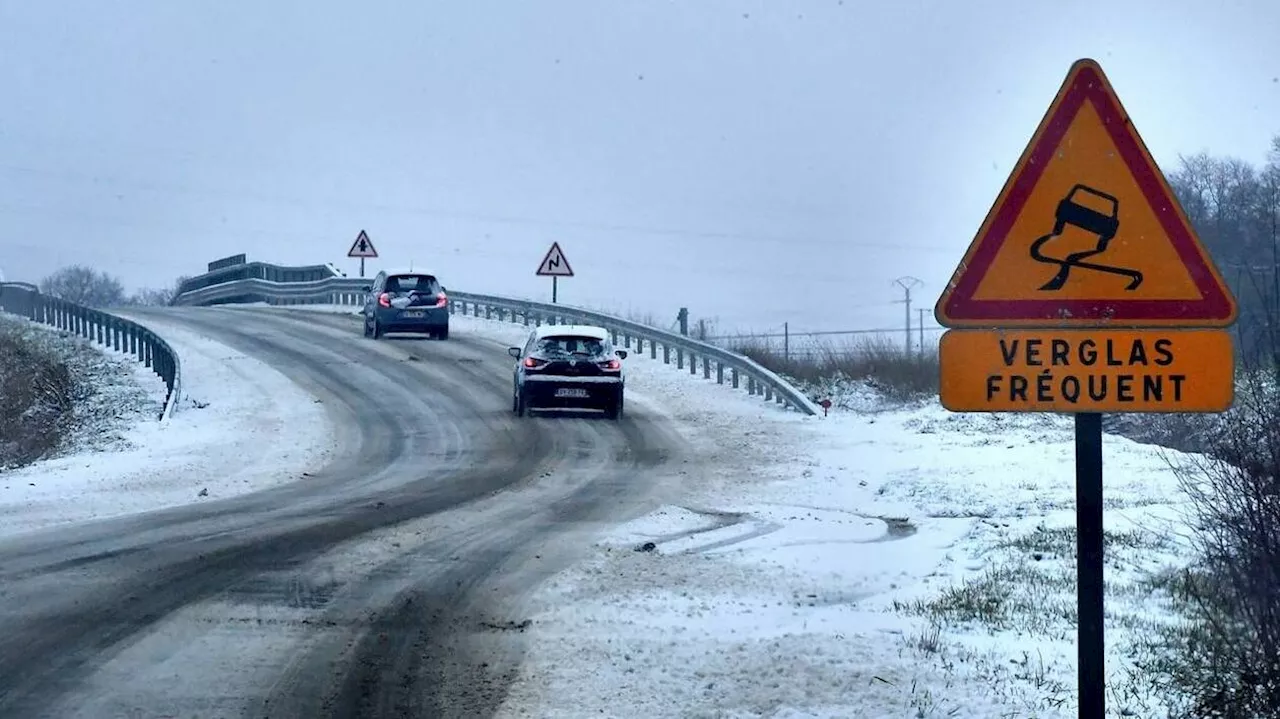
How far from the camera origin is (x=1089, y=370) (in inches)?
203

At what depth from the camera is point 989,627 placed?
845 cm

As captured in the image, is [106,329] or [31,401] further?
[106,329]

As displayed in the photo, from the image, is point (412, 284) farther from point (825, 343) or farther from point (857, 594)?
point (857, 594)

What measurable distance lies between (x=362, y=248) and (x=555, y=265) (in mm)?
13783

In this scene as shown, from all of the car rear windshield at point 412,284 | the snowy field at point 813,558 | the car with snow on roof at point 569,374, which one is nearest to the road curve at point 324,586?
the snowy field at point 813,558

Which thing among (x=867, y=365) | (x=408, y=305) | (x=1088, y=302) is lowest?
(x=867, y=365)

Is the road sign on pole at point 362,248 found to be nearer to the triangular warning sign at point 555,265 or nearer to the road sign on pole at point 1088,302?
the triangular warning sign at point 555,265

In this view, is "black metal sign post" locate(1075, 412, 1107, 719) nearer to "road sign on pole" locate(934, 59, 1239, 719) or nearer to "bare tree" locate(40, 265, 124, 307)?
"road sign on pole" locate(934, 59, 1239, 719)

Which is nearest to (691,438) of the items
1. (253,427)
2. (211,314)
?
(253,427)

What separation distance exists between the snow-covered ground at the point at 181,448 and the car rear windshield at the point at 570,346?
3.84m

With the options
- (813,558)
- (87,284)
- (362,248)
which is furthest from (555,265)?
(87,284)

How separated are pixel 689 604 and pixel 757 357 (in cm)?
2323

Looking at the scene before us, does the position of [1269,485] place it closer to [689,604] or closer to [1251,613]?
[1251,613]

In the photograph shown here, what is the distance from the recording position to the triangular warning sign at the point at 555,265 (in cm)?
3416
